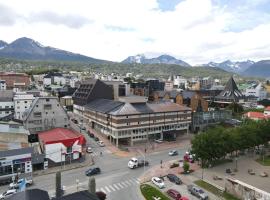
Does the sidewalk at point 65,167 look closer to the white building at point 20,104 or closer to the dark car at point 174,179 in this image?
the dark car at point 174,179

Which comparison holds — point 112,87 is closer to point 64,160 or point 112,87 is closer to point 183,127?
point 183,127

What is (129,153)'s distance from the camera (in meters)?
65.2

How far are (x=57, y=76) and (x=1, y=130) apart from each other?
137 metres

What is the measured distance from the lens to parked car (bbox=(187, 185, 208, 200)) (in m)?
41.9

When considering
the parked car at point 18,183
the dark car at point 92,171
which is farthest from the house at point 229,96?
the parked car at point 18,183

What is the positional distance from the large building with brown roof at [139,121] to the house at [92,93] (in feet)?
44.9

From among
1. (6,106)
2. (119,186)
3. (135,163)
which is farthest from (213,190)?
(6,106)

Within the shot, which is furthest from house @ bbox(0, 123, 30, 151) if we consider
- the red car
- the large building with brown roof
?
the red car

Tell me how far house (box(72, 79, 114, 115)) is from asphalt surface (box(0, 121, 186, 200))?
134 feet

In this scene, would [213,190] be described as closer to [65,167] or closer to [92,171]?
[92,171]

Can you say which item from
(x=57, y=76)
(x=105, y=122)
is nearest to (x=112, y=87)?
(x=105, y=122)

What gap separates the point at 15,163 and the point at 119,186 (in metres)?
21.1

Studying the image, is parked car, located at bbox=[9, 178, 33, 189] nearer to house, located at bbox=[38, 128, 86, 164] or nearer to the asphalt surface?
the asphalt surface

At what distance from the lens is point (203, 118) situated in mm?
90125
